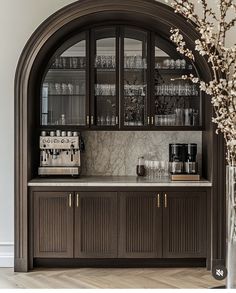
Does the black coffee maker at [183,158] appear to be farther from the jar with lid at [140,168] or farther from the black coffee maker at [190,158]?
the jar with lid at [140,168]

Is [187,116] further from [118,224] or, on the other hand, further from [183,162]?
[118,224]

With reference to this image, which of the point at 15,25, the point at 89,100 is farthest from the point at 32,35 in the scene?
the point at 89,100

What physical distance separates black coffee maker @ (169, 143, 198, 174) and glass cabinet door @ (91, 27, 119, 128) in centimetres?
67

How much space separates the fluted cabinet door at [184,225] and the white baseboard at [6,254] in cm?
149

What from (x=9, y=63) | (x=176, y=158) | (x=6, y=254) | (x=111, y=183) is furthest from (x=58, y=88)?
(x=6, y=254)

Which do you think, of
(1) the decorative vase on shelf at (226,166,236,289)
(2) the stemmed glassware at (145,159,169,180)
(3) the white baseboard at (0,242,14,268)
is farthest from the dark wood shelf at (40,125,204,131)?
(1) the decorative vase on shelf at (226,166,236,289)

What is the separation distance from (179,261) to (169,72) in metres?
1.82

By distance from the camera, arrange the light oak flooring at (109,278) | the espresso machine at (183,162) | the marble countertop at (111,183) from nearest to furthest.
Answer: the light oak flooring at (109,278), the marble countertop at (111,183), the espresso machine at (183,162)

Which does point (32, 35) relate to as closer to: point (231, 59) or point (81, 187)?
point (81, 187)

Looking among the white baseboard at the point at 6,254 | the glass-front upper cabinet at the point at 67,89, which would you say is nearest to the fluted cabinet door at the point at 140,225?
the glass-front upper cabinet at the point at 67,89

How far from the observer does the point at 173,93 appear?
16.4ft

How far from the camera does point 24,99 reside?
184 inches

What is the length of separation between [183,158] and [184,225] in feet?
2.25

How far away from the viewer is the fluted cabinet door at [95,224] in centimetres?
471
